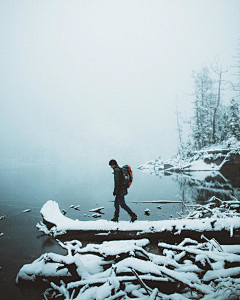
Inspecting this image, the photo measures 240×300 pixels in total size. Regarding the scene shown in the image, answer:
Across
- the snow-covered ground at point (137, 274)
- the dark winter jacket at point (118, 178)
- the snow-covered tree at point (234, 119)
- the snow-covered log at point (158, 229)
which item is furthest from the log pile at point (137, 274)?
the snow-covered tree at point (234, 119)

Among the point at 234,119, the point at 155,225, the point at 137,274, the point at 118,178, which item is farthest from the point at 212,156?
the point at 137,274

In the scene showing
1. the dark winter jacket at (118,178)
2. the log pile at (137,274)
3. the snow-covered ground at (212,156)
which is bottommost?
the snow-covered ground at (212,156)

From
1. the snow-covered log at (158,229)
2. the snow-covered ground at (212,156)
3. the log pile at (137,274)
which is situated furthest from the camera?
the snow-covered ground at (212,156)

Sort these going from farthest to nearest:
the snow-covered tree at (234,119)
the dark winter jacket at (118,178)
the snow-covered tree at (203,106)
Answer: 1. the snow-covered tree at (203,106)
2. the snow-covered tree at (234,119)
3. the dark winter jacket at (118,178)

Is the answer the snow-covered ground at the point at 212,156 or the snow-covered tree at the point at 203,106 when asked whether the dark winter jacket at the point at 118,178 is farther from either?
the snow-covered tree at the point at 203,106

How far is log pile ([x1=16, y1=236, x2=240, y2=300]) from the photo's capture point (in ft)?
7.92

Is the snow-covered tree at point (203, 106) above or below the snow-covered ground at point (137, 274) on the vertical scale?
above

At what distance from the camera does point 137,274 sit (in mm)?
2666

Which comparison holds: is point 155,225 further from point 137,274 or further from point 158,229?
point 137,274

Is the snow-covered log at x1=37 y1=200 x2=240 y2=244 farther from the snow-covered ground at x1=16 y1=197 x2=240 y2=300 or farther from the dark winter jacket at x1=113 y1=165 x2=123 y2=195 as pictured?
the dark winter jacket at x1=113 y1=165 x2=123 y2=195

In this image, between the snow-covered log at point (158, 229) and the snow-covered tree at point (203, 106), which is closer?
the snow-covered log at point (158, 229)

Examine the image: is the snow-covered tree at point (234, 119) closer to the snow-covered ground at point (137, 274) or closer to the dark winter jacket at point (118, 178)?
the dark winter jacket at point (118, 178)

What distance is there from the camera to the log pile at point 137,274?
2414 millimetres

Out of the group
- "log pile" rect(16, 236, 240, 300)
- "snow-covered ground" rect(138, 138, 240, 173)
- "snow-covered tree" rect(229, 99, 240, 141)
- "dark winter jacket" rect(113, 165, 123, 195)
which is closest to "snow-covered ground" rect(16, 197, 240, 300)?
"log pile" rect(16, 236, 240, 300)
